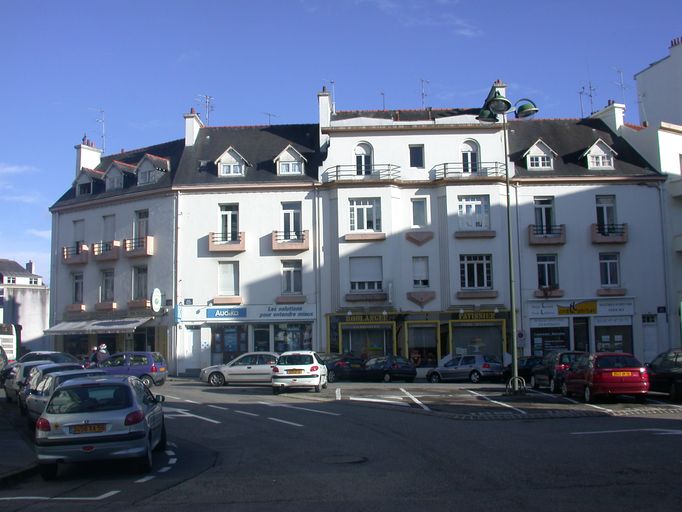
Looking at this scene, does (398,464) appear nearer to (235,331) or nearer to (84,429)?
(84,429)

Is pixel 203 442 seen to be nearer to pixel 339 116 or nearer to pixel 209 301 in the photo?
pixel 209 301

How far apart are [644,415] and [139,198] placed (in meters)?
30.1

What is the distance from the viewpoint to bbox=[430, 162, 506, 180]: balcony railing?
37750mm

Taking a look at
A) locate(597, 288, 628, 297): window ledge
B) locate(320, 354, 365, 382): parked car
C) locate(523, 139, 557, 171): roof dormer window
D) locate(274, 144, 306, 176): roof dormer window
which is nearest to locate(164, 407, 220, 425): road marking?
→ locate(320, 354, 365, 382): parked car

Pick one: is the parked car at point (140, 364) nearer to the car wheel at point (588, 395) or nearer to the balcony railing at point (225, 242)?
the balcony railing at point (225, 242)

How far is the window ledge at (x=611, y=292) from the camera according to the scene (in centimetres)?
3750

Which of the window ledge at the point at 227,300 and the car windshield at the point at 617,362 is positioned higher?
the window ledge at the point at 227,300

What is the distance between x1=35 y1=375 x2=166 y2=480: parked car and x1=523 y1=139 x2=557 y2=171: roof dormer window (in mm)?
31557

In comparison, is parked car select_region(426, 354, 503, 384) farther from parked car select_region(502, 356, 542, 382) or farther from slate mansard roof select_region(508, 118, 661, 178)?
slate mansard roof select_region(508, 118, 661, 178)

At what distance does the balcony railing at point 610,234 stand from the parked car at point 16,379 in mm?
28027

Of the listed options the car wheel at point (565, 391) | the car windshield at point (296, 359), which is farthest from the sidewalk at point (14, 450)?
the car wheel at point (565, 391)

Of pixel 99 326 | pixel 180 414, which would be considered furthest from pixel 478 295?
pixel 180 414

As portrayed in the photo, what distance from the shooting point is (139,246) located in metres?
39.4

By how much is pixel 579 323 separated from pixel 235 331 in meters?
18.3
